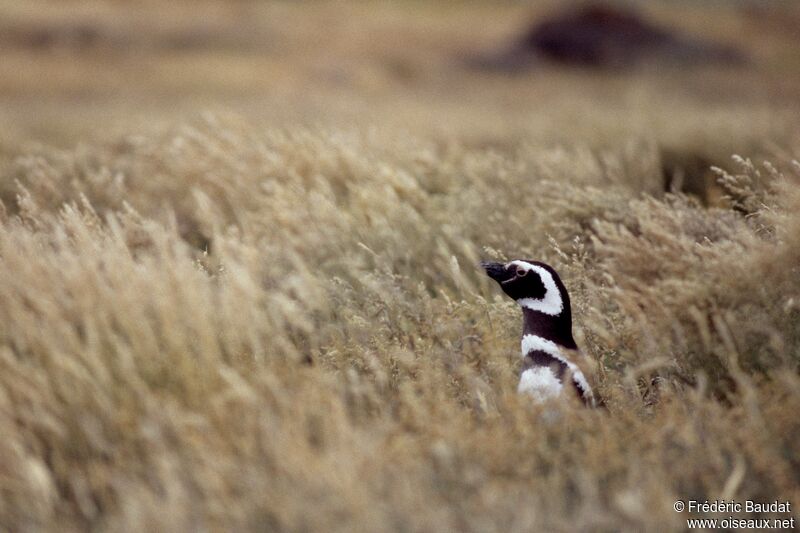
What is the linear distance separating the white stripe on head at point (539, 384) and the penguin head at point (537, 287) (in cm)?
29

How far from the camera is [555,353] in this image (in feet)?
12.0

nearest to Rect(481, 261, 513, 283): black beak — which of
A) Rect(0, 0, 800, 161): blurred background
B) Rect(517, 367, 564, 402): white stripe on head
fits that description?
Rect(517, 367, 564, 402): white stripe on head

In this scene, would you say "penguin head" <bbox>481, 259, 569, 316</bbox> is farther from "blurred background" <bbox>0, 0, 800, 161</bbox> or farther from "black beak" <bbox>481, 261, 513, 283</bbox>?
"blurred background" <bbox>0, 0, 800, 161</bbox>

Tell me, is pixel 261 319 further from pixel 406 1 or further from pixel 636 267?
pixel 406 1

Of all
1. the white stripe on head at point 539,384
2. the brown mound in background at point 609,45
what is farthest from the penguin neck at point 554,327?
the brown mound in background at point 609,45

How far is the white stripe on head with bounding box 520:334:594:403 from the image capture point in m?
3.57

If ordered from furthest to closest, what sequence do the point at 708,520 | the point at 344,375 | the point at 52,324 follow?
the point at 344,375, the point at 52,324, the point at 708,520

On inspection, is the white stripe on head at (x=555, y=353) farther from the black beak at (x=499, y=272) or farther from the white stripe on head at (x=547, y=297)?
the black beak at (x=499, y=272)

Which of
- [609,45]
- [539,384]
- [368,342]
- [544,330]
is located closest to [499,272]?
[544,330]

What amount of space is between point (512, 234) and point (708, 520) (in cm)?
306

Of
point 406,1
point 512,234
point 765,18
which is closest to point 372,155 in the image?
point 512,234

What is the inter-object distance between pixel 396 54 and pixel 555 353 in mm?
27310

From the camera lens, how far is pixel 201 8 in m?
32.3

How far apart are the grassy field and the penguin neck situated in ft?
0.66
